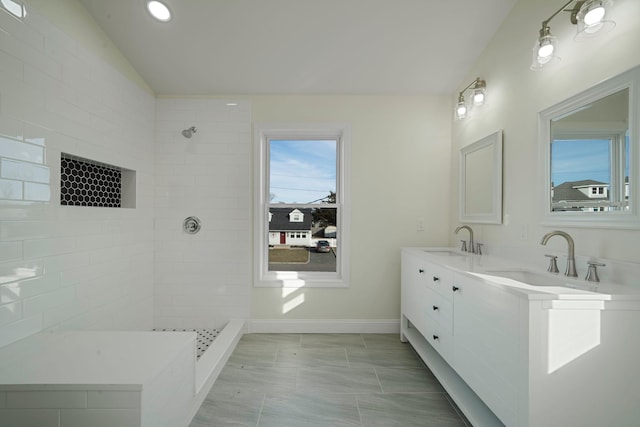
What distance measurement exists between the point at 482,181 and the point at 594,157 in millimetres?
971

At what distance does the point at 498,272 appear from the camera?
5.85ft

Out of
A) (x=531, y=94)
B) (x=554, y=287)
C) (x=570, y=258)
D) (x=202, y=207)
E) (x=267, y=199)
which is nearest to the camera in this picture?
(x=554, y=287)

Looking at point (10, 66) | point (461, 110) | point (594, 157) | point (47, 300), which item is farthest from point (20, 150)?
point (461, 110)

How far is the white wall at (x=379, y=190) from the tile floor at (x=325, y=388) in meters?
0.36

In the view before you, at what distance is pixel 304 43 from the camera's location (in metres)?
2.45

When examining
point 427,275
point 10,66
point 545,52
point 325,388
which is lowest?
point 325,388

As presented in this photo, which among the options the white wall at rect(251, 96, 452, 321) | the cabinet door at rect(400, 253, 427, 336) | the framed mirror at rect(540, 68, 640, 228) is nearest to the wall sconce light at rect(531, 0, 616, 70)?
the framed mirror at rect(540, 68, 640, 228)

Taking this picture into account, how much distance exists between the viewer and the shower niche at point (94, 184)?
2.10 meters

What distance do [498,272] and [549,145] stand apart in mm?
790

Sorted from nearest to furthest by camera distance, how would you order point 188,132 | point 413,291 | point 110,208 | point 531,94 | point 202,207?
point 531,94 → point 110,208 → point 413,291 → point 188,132 → point 202,207

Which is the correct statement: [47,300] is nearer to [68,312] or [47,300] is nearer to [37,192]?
[68,312]

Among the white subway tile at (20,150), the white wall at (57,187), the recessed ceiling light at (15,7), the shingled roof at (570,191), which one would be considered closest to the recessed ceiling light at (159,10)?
the white wall at (57,187)

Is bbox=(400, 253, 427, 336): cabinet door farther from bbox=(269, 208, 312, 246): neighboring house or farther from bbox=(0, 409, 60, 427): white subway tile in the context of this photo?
bbox=(0, 409, 60, 427): white subway tile

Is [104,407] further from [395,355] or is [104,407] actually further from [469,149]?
[469,149]
